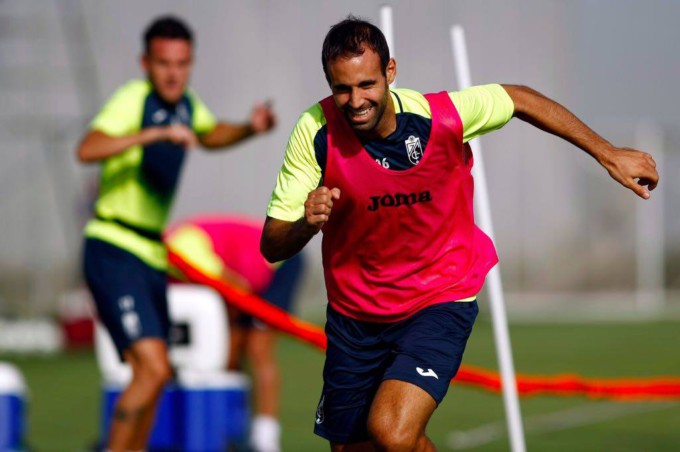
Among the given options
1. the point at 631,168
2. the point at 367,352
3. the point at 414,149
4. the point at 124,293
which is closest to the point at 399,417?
the point at 367,352

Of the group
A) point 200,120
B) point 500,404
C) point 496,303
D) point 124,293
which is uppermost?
point 200,120

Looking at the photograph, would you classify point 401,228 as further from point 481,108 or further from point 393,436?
point 393,436

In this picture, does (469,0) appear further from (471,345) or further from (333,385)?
(333,385)

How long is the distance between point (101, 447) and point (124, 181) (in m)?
1.77

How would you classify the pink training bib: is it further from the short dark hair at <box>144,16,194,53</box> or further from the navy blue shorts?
the short dark hair at <box>144,16,194,53</box>

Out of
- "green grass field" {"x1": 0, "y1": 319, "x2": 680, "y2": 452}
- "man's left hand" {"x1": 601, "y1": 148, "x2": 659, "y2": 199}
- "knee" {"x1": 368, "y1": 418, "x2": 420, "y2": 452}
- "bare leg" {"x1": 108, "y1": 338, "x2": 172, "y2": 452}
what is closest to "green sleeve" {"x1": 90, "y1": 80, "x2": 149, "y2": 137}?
"bare leg" {"x1": 108, "y1": 338, "x2": 172, "y2": 452}

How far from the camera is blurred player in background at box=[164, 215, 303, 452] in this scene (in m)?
9.59

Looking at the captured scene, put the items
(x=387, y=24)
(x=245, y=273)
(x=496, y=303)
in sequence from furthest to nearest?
(x=245, y=273) → (x=496, y=303) → (x=387, y=24)

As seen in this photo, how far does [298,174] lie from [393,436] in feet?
3.67

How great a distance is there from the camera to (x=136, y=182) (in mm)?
7758

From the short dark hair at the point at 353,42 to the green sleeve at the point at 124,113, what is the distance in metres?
2.55

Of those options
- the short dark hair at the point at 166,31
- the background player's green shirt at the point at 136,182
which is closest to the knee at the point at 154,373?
the background player's green shirt at the point at 136,182

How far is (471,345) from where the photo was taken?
1708 cm

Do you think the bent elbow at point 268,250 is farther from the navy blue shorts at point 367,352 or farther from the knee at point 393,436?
the knee at point 393,436
